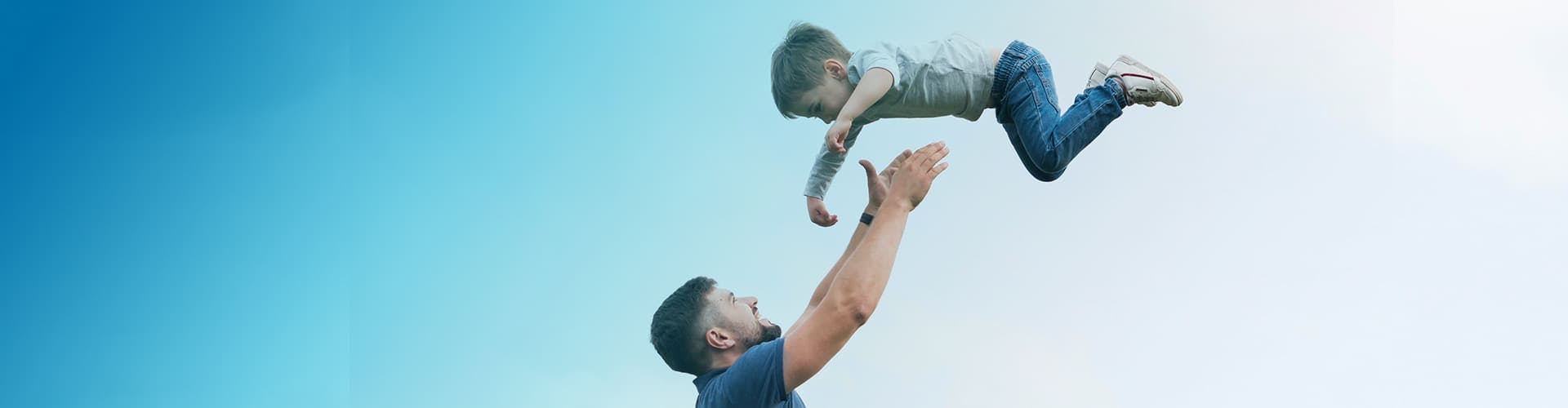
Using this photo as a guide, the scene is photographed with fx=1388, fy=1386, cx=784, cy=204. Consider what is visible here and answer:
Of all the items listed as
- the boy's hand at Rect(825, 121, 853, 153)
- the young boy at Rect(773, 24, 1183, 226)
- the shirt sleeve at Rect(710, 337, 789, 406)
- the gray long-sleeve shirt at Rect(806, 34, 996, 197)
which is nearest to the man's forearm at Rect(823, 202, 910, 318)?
the shirt sleeve at Rect(710, 337, 789, 406)

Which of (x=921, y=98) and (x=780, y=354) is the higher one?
(x=921, y=98)

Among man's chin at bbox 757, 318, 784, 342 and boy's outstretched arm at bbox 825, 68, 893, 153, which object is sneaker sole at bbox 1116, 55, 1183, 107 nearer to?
boy's outstretched arm at bbox 825, 68, 893, 153

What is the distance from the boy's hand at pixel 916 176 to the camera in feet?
14.4

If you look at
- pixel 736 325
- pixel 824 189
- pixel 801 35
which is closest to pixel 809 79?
pixel 801 35

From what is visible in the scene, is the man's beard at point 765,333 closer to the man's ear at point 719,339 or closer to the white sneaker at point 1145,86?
the man's ear at point 719,339

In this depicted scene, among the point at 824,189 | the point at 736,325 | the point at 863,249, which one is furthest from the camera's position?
the point at 824,189

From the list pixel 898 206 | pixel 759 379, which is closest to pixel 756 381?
pixel 759 379

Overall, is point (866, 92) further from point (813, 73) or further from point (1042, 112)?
point (1042, 112)

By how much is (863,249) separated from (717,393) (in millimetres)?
696

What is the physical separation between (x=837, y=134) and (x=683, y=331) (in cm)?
87

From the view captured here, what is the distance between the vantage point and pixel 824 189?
17.8ft

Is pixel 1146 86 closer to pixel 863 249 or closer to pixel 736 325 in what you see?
pixel 863 249

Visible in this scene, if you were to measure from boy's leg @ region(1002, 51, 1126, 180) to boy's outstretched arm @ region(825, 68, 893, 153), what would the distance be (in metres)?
0.53

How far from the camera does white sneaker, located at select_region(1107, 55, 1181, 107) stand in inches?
196
